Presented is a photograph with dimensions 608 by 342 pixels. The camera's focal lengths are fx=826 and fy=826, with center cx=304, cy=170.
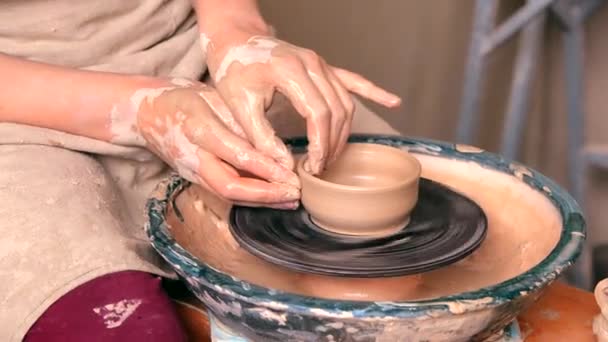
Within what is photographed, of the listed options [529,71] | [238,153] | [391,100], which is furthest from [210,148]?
[529,71]

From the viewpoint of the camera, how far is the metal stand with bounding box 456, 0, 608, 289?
2252 mm

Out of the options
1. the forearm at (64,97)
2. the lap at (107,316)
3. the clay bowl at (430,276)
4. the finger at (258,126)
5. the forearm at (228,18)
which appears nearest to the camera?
the clay bowl at (430,276)

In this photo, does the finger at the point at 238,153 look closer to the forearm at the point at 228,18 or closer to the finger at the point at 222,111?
the finger at the point at 222,111

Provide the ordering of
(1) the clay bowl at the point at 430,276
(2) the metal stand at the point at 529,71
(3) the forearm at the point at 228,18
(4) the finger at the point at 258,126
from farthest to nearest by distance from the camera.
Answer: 1. (2) the metal stand at the point at 529,71
2. (3) the forearm at the point at 228,18
3. (4) the finger at the point at 258,126
4. (1) the clay bowl at the point at 430,276

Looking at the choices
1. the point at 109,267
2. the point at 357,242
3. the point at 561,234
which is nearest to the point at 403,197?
the point at 357,242

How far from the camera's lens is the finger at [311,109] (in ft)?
3.54

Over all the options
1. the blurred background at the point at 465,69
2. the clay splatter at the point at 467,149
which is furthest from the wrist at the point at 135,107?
the blurred background at the point at 465,69

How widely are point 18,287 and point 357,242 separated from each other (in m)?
0.42

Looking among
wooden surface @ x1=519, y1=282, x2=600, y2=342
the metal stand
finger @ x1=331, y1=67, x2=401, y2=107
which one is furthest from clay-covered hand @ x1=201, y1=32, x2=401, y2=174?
the metal stand

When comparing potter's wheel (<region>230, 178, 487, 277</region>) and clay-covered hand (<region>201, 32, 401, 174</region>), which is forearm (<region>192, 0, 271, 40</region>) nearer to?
clay-covered hand (<region>201, 32, 401, 174</region>)

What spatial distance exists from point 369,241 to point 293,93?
A: 0.22 meters

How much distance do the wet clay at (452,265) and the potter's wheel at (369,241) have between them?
38mm

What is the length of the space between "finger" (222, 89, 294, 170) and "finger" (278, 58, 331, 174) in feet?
0.11

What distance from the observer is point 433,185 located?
123 centimetres
